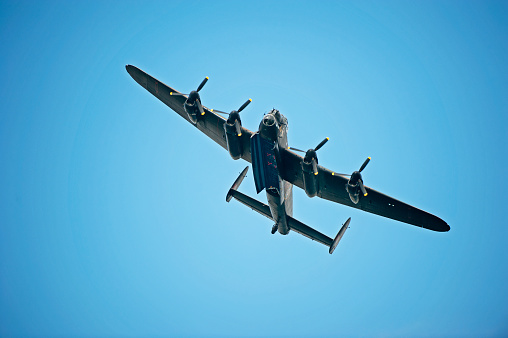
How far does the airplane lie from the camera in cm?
2545

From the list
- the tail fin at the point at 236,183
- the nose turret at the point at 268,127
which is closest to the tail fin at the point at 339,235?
the tail fin at the point at 236,183

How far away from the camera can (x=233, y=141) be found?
26781mm

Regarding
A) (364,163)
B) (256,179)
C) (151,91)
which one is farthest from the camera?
(151,91)

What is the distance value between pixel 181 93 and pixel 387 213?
1586cm

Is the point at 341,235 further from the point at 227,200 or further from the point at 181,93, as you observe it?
the point at 181,93

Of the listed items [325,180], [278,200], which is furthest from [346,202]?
[278,200]

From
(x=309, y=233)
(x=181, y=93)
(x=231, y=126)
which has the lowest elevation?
(x=309, y=233)

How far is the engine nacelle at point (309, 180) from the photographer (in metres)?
25.5

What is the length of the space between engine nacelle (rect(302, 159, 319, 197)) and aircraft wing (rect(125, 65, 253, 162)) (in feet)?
15.8

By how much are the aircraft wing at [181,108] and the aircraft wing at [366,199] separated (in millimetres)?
3298

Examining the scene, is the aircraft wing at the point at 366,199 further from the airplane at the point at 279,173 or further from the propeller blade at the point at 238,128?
the propeller blade at the point at 238,128

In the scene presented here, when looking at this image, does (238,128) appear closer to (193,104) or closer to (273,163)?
(273,163)

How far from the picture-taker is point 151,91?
1227 inches

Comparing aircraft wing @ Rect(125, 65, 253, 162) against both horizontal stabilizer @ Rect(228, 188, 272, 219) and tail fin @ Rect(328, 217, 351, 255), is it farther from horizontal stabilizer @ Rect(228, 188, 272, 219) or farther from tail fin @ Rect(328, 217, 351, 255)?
tail fin @ Rect(328, 217, 351, 255)
